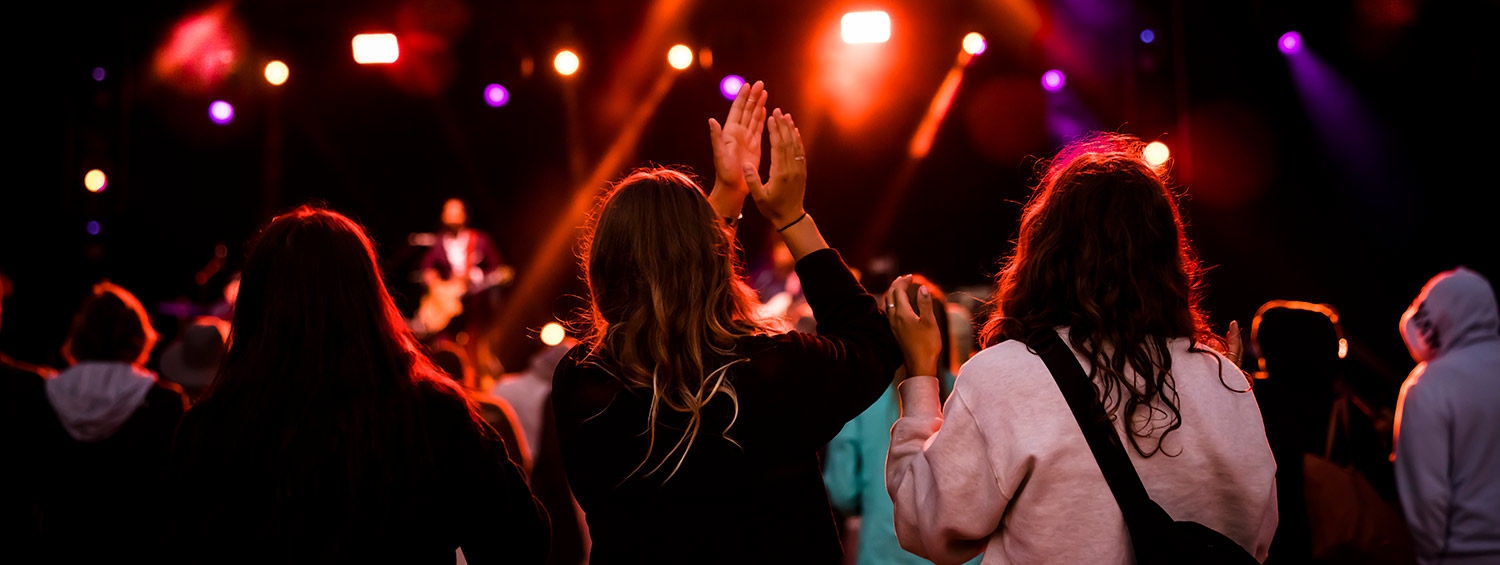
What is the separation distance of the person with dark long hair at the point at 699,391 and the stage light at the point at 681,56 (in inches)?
284

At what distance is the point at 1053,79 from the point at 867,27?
2.25m

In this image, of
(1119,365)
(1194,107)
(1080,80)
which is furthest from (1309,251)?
(1119,365)

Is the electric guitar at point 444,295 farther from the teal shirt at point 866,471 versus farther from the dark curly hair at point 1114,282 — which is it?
the dark curly hair at point 1114,282

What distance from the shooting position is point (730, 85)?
8.98 meters

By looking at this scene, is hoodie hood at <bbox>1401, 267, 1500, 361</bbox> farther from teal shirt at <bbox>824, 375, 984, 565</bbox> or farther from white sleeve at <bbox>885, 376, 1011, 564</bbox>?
white sleeve at <bbox>885, 376, 1011, 564</bbox>

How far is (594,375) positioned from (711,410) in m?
0.20

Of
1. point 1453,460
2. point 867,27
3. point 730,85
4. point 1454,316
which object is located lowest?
point 1453,460

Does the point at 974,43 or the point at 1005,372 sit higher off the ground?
the point at 974,43

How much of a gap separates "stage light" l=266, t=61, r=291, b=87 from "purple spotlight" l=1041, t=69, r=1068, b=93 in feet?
22.8

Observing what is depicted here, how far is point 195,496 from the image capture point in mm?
1484

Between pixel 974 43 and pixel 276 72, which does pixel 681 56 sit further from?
pixel 276 72

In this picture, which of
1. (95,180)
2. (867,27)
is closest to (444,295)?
(95,180)

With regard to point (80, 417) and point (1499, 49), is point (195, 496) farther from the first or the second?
point (1499, 49)

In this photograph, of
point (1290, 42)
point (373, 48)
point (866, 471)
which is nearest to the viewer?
point (866, 471)
